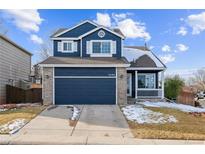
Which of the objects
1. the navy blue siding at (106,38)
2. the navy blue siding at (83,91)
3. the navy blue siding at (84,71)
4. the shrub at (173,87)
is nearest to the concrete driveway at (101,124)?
the navy blue siding at (83,91)

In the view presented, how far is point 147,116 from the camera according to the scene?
1484 cm

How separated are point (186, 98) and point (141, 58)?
4.87m

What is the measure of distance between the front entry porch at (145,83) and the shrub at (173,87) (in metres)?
2.47

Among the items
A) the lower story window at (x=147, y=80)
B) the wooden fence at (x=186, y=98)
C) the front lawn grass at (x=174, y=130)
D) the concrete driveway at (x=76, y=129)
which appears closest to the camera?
the concrete driveway at (x=76, y=129)

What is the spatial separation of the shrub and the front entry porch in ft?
8.09

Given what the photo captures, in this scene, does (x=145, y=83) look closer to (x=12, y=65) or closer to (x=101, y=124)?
(x=12, y=65)

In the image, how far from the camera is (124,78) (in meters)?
19.9

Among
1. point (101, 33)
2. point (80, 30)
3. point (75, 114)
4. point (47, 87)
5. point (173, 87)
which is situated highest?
point (80, 30)

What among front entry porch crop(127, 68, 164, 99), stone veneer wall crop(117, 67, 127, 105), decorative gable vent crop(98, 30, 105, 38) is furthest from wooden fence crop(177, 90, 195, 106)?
decorative gable vent crop(98, 30, 105, 38)

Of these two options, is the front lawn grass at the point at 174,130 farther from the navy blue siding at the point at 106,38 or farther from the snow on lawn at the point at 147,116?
the navy blue siding at the point at 106,38

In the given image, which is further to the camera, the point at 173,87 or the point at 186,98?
the point at 173,87

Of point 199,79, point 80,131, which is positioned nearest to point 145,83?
point 80,131

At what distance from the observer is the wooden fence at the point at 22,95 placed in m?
22.5
